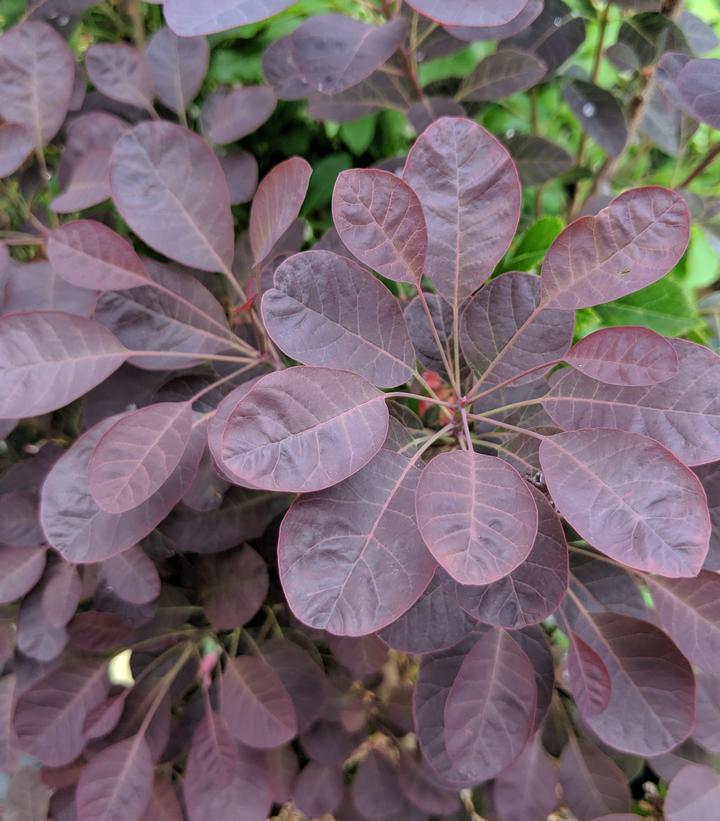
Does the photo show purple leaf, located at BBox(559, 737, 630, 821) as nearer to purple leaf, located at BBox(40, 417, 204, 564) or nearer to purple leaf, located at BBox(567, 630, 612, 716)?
purple leaf, located at BBox(567, 630, 612, 716)

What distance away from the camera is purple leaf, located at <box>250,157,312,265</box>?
525mm

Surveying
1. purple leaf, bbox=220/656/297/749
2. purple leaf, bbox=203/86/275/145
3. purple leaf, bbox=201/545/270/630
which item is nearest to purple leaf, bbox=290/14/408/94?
purple leaf, bbox=203/86/275/145

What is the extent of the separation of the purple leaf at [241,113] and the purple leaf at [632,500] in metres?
0.58

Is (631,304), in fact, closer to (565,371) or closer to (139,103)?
(565,371)

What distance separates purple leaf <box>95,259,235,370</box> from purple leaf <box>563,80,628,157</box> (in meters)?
0.57

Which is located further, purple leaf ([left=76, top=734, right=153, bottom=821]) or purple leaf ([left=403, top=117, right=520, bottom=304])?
purple leaf ([left=76, top=734, right=153, bottom=821])

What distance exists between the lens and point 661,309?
76cm

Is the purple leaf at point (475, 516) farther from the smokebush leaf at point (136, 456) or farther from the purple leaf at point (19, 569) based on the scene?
the purple leaf at point (19, 569)

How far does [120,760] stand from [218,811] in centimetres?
13

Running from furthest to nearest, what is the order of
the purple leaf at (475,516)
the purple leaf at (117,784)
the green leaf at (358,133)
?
Answer: 1. the green leaf at (358,133)
2. the purple leaf at (117,784)
3. the purple leaf at (475,516)

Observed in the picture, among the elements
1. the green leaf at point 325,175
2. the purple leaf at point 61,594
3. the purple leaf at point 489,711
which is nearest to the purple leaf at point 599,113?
the green leaf at point 325,175

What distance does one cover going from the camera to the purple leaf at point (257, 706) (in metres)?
0.71

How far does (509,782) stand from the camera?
2.45 feet

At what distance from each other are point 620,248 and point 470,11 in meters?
0.24
